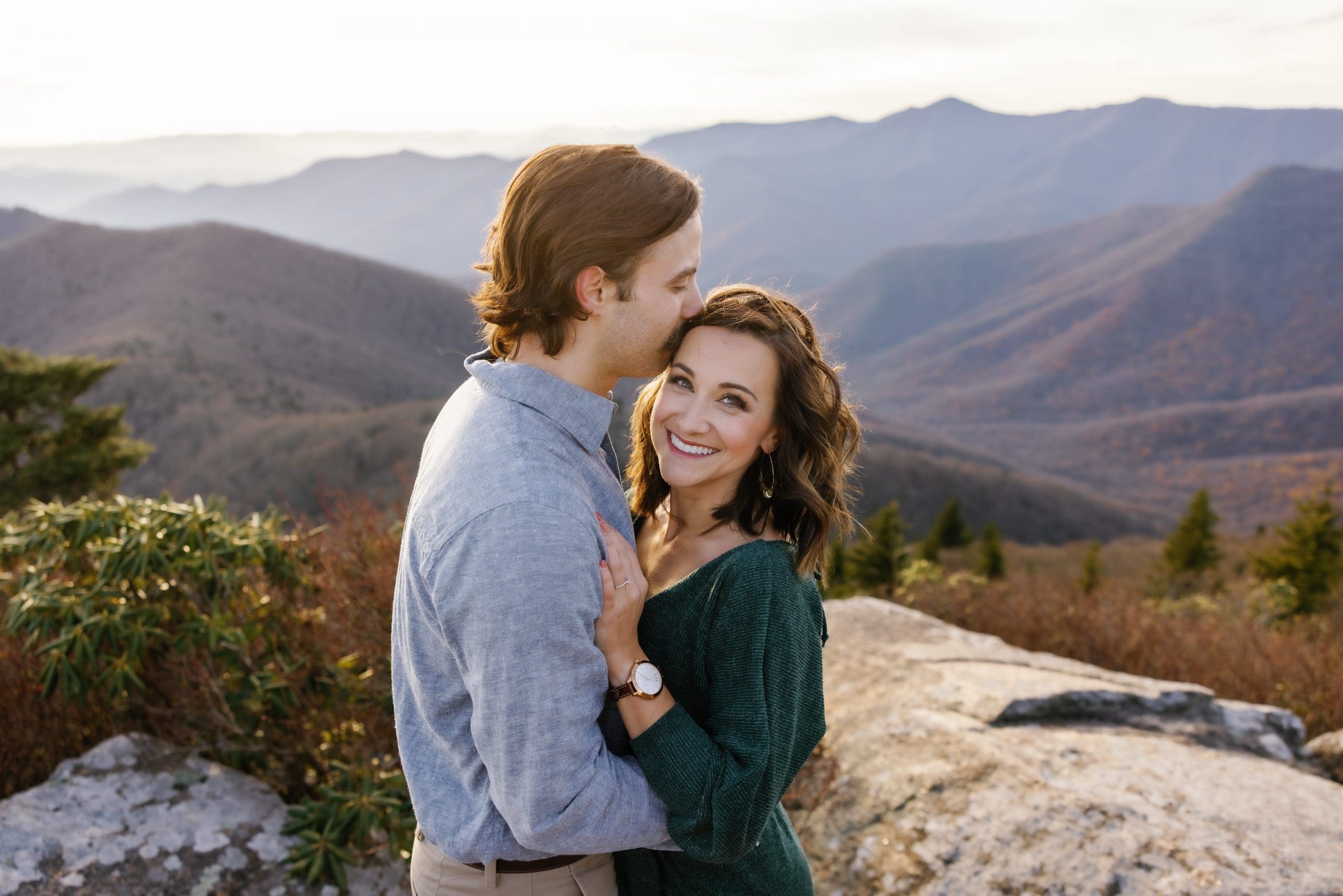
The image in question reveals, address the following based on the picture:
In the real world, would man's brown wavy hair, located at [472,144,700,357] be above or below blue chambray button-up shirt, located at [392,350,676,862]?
above

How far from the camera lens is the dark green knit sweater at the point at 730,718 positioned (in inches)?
73.4

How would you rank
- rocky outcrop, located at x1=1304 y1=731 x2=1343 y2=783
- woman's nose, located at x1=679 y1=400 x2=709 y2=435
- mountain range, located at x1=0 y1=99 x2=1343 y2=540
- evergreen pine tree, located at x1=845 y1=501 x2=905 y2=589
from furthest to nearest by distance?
1. mountain range, located at x1=0 y1=99 x2=1343 y2=540
2. evergreen pine tree, located at x1=845 y1=501 x2=905 y2=589
3. rocky outcrop, located at x1=1304 y1=731 x2=1343 y2=783
4. woman's nose, located at x1=679 y1=400 x2=709 y2=435

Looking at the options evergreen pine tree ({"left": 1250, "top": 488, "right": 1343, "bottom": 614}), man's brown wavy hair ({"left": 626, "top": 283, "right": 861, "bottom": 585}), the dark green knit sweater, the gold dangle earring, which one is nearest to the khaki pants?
the dark green knit sweater

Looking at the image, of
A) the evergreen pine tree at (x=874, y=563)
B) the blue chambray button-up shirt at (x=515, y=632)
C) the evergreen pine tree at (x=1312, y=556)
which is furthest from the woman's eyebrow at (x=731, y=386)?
the evergreen pine tree at (x=1312, y=556)

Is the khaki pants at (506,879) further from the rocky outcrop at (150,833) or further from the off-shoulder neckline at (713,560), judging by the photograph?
the rocky outcrop at (150,833)

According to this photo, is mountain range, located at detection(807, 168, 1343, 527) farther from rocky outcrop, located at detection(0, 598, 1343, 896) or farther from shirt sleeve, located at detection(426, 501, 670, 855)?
shirt sleeve, located at detection(426, 501, 670, 855)

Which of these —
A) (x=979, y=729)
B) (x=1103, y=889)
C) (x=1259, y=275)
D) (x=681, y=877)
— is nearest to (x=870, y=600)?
(x=979, y=729)

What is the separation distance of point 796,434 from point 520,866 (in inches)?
49.9

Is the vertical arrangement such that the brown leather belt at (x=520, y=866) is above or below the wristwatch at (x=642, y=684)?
below

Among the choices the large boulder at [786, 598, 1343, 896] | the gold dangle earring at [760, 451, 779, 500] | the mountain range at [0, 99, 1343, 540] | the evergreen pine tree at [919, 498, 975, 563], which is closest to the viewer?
the gold dangle earring at [760, 451, 779, 500]

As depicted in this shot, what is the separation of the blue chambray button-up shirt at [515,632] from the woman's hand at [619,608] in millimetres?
58

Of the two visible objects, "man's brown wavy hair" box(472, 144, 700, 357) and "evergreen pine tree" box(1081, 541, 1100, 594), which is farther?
"evergreen pine tree" box(1081, 541, 1100, 594)

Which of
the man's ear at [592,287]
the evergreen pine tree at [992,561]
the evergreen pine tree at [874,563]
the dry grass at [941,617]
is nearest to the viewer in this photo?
the man's ear at [592,287]

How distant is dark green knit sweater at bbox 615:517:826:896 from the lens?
6.12 ft
